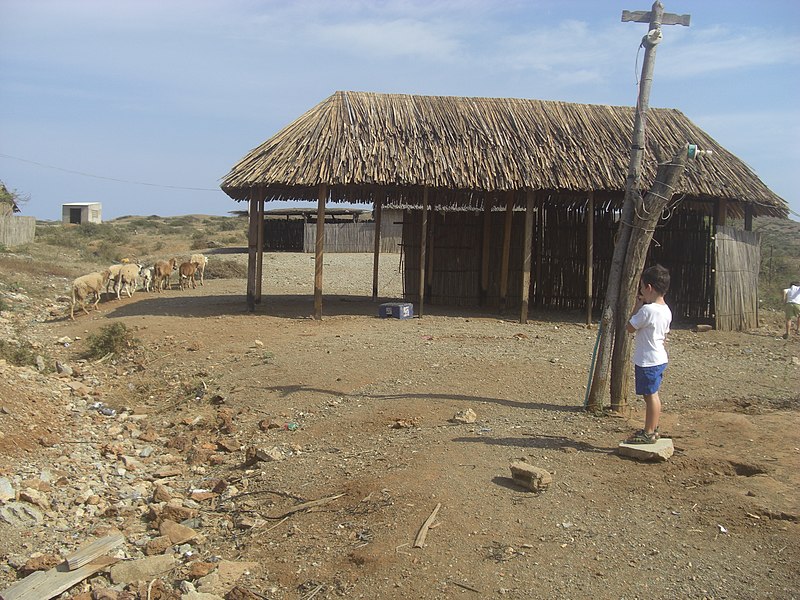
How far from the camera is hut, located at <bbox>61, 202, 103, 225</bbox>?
173 feet

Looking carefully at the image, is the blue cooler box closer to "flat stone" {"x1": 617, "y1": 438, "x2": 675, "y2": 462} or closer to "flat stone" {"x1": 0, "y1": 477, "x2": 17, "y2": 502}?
"flat stone" {"x1": 617, "y1": 438, "x2": 675, "y2": 462}

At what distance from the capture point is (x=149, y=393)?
10.3m

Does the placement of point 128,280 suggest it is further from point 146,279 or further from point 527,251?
point 527,251

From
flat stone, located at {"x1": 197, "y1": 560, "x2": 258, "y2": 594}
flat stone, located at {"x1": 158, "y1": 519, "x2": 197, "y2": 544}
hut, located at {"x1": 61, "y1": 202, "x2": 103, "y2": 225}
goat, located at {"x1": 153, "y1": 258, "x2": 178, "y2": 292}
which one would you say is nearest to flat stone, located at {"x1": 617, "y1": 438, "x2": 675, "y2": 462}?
flat stone, located at {"x1": 197, "y1": 560, "x2": 258, "y2": 594}

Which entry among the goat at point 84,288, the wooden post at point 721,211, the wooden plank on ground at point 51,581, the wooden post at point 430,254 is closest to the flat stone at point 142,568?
the wooden plank on ground at point 51,581

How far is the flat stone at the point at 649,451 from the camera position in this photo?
6105 millimetres

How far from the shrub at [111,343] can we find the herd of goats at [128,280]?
309 centimetres

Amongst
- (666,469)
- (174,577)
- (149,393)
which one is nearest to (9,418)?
(149,393)

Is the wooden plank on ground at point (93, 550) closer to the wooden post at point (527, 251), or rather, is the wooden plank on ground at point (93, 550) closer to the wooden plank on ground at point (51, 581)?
the wooden plank on ground at point (51, 581)

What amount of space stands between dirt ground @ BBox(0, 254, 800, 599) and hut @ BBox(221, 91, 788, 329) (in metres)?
3.17

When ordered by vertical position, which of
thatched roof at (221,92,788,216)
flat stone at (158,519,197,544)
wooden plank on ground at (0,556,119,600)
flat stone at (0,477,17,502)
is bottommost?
wooden plank on ground at (0,556,119,600)

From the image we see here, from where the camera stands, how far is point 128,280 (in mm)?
17703

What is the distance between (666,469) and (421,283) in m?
8.87

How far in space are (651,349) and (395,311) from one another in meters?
8.50
